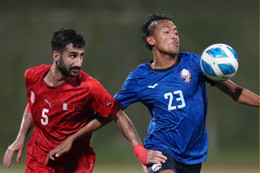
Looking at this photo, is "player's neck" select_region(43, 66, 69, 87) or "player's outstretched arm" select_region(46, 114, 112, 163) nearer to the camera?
"player's outstretched arm" select_region(46, 114, 112, 163)

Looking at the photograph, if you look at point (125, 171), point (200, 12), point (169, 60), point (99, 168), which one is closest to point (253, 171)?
point (125, 171)

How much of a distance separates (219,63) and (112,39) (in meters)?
10.2

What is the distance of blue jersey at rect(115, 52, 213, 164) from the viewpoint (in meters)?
4.34

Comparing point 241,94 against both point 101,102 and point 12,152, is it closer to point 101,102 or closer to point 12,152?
point 101,102

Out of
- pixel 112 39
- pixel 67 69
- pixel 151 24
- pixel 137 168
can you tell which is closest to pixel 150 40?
pixel 151 24

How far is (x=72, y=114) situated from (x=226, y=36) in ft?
36.1

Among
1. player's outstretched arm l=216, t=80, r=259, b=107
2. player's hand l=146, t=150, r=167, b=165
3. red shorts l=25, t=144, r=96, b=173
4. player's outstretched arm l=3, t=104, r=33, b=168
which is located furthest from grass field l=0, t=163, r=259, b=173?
player's hand l=146, t=150, r=167, b=165

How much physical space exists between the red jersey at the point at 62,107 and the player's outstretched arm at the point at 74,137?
10cm

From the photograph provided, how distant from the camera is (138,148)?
447cm

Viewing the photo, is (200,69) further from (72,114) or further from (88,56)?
(88,56)

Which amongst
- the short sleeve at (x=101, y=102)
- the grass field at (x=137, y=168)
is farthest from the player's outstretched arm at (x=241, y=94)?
the grass field at (x=137, y=168)

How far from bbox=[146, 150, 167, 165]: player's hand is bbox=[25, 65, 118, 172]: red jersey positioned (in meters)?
0.52

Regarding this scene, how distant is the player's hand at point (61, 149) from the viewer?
14.3 feet

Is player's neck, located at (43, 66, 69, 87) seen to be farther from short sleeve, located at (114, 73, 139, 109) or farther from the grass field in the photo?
the grass field
